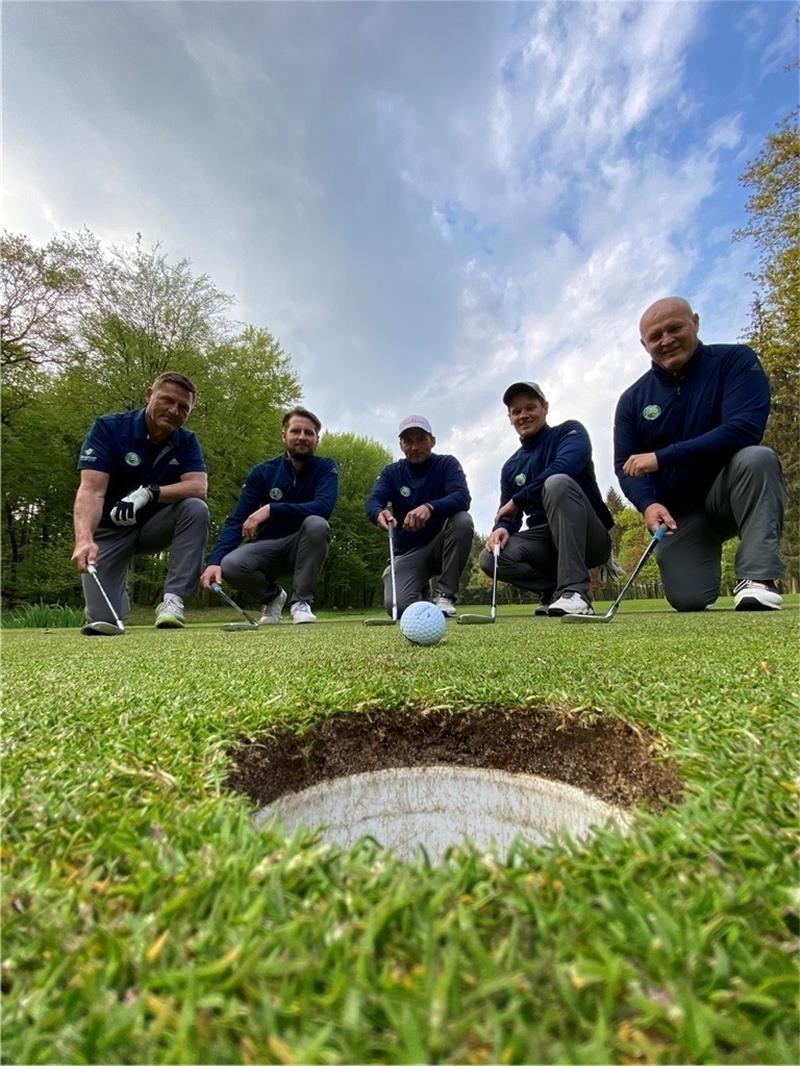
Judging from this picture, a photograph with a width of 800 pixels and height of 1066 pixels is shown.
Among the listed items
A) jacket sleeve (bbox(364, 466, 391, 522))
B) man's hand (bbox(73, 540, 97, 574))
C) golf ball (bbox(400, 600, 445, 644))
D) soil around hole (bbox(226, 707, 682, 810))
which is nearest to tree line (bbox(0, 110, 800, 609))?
jacket sleeve (bbox(364, 466, 391, 522))

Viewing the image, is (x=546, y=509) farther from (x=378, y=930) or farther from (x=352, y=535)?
(x=352, y=535)

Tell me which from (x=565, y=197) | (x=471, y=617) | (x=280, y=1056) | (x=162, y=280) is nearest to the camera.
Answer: (x=280, y=1056)

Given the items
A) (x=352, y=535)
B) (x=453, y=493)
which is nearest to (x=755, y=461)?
(x=453, y=493)

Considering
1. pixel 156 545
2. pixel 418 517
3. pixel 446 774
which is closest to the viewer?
pixel 446 774

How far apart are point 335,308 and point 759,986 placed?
17.7 m

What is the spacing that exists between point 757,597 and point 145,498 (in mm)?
4545

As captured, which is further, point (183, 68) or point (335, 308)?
point (335, 308)

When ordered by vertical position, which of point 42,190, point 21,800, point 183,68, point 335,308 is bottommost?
point 21,800

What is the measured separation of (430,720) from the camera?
1219 mm

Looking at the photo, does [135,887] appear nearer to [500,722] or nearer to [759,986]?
[759,986]

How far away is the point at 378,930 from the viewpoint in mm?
412

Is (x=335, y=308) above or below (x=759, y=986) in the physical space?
above

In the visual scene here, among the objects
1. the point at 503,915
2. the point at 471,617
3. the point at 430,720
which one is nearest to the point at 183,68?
the point at 471,617

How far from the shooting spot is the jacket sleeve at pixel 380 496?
5.90 meters
